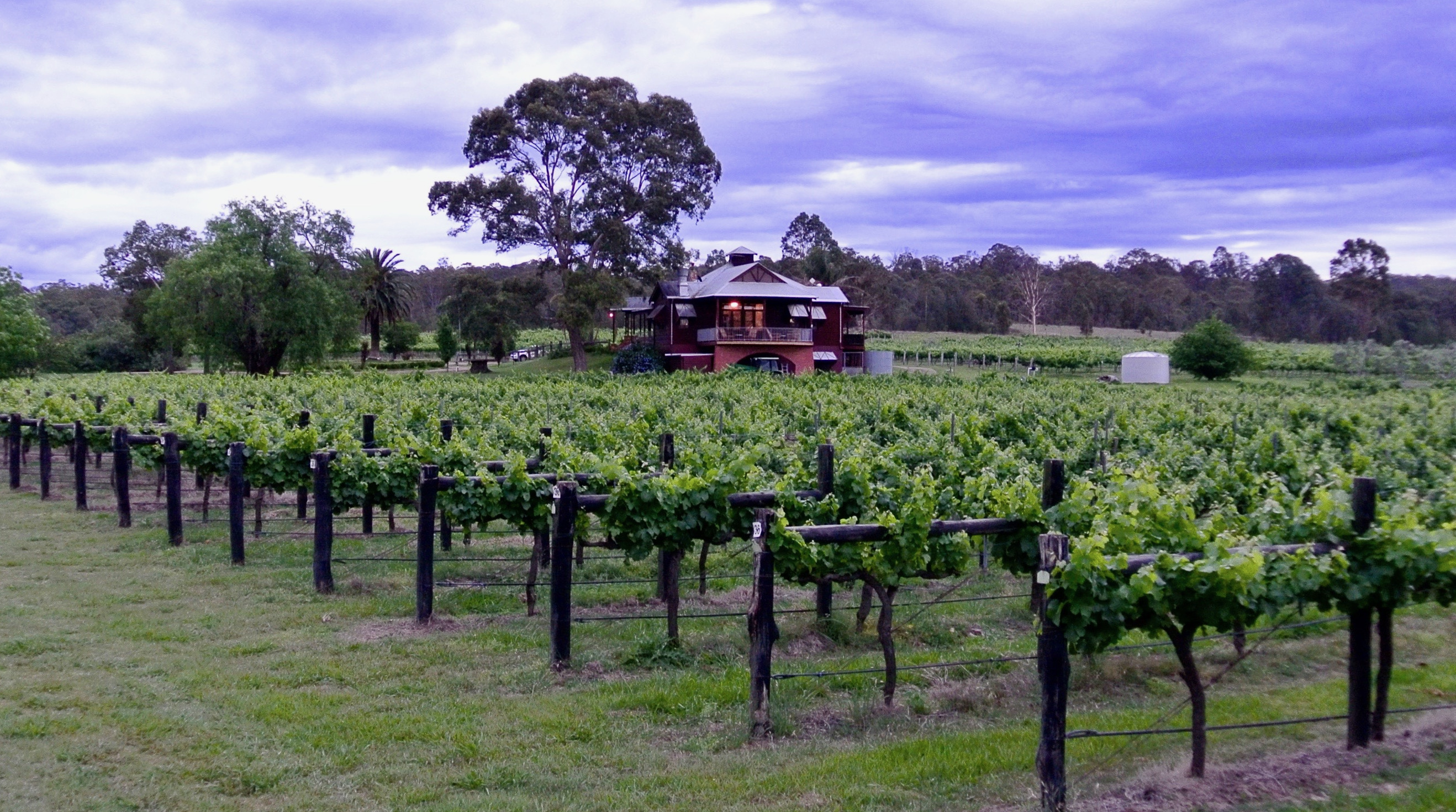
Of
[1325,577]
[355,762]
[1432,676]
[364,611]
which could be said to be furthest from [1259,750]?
[364,611]

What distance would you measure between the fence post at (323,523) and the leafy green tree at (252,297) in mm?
43355

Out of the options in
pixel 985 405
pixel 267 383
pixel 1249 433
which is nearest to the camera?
pixel 1249 433

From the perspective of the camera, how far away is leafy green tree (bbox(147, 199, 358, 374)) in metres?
51.1

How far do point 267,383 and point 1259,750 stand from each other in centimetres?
3228

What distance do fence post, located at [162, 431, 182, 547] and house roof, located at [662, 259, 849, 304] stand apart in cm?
4276

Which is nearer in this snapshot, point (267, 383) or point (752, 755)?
point (752, 755)

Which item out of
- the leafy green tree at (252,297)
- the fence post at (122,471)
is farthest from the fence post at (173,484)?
the leafy green tree at (252,297)

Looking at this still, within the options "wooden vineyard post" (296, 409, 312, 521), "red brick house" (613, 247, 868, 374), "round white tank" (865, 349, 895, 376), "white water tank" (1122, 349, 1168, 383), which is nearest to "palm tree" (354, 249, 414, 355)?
"red brick house" (613, 247, 868, 374)

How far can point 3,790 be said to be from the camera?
18.9 ft

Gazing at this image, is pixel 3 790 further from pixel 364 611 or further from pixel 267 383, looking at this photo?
pixel 267 383

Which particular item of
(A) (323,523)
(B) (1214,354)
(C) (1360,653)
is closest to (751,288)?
(B) (1214,354)

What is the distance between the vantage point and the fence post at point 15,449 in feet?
69.4

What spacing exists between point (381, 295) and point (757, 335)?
29.8 m

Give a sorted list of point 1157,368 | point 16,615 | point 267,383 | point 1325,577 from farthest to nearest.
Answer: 1. point 1157,368
2. point 267,383
3. point 16,615
4. point 1325,577
